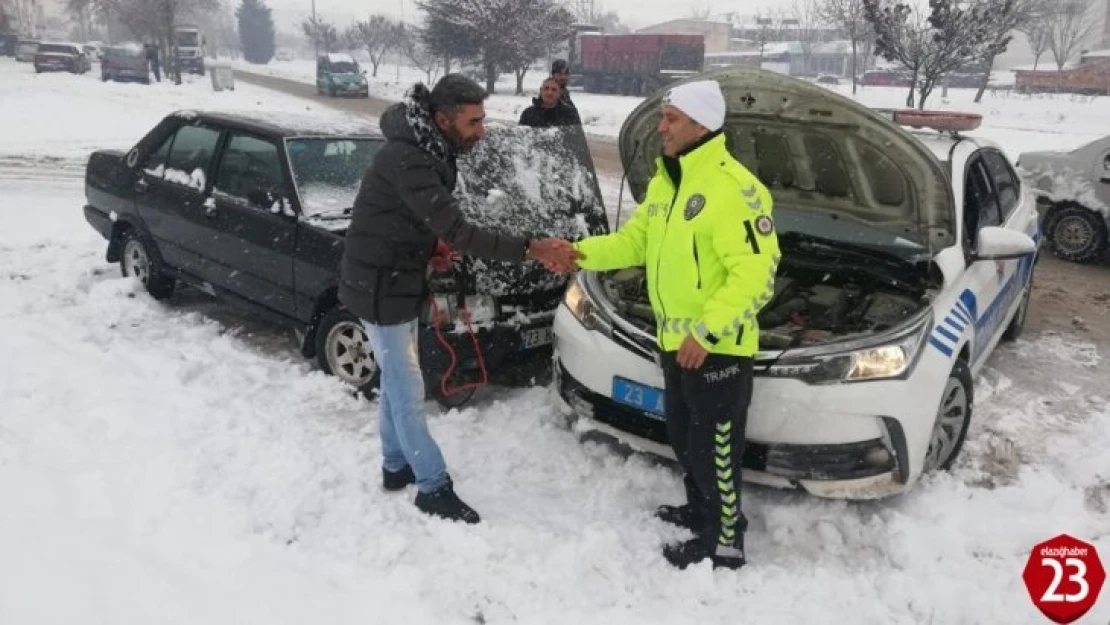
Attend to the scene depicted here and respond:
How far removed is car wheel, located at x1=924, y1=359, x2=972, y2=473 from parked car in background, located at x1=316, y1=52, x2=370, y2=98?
106 ft

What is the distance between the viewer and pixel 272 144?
5148 millimetres

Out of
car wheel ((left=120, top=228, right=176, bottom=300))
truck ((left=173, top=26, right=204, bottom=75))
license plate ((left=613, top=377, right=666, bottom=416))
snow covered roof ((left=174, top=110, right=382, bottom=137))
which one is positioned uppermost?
truck ((left=173, top=26, right=204, bottom=75))

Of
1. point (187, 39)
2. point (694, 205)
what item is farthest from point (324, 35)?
point (694, 205)

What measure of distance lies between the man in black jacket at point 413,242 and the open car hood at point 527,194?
1.03 m

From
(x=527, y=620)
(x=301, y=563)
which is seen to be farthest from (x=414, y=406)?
(x=527, y=620)

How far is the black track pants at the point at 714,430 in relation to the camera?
294cm

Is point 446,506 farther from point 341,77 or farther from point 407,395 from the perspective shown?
point 341,77

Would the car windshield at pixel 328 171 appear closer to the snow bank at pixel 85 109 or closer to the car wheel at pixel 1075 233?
the snow bank at pixel 85 109

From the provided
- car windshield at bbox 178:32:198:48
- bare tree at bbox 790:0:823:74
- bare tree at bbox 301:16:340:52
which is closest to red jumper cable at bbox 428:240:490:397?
car windshield at bbox 178:32:198:48

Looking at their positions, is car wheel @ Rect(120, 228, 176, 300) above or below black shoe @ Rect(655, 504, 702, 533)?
above

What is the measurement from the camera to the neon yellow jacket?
9.07 ft

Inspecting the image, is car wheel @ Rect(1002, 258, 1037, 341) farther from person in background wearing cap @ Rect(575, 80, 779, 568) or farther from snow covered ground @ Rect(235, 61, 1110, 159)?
snow covered ground @ Rect(235, 61, 1110, 159)

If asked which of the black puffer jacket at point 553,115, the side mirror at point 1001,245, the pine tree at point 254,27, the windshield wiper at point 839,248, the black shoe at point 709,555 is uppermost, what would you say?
the pine tree at point 254,27

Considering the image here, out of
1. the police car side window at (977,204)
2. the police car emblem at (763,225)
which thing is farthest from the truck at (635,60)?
the police car emblem at (763,225)
